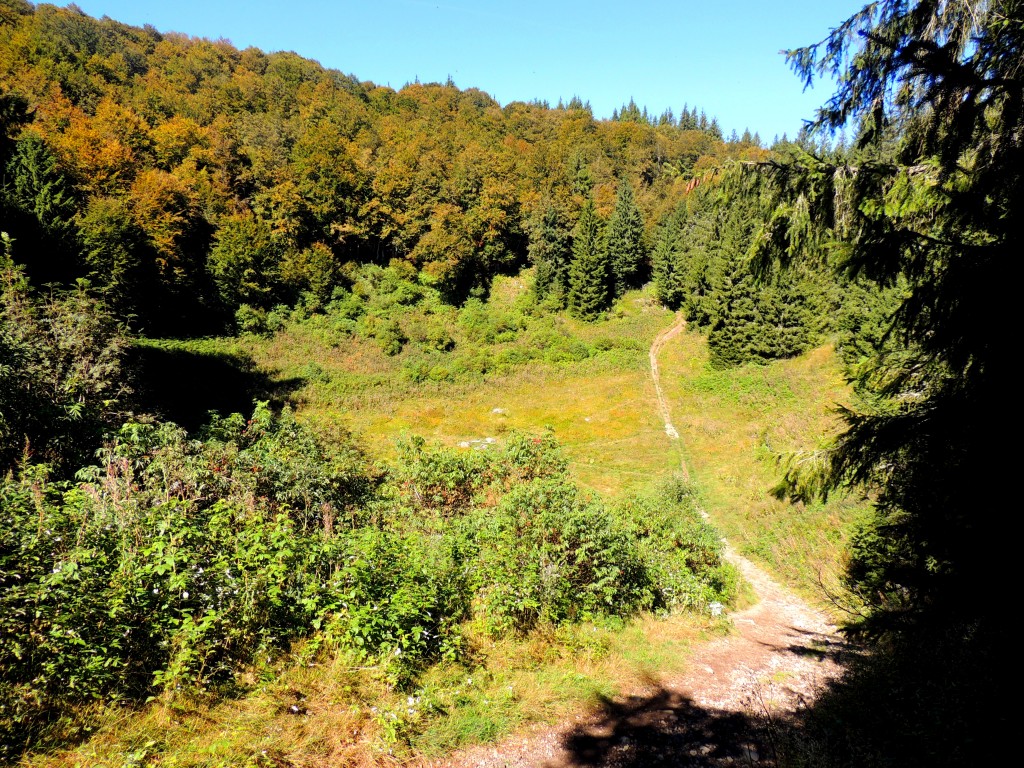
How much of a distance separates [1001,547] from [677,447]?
2552 centimetres

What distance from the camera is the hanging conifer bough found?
394cm

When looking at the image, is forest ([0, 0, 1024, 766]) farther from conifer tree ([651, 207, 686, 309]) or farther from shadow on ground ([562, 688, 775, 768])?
conifer tree ([651, 207, 686, 309])

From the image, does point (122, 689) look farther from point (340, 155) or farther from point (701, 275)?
point (340, 155)

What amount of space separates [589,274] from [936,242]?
4979 cm

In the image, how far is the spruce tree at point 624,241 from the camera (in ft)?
190

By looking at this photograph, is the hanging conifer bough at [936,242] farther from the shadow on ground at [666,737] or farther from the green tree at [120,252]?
the green tree at [120,252]

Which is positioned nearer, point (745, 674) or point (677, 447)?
point (745, 674)

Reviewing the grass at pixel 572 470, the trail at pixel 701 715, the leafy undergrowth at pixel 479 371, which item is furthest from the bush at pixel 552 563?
the leafy undergrowth at pixel 479 371

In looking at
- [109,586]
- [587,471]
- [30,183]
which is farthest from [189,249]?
[109,586]

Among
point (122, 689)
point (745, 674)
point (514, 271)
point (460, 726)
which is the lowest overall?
point (745, 674)

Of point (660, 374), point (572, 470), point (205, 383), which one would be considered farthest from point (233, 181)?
point (572, 470)

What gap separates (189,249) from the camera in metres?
46.5

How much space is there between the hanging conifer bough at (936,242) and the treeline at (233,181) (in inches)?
1207

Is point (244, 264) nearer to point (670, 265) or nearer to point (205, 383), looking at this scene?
point (205, 383)
